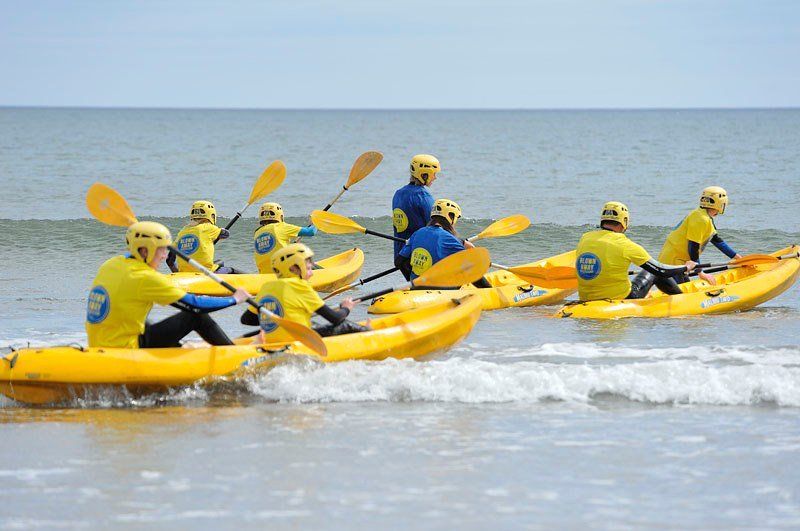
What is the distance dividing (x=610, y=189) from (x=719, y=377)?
3273 centimetres

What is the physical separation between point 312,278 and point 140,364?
7.42 m

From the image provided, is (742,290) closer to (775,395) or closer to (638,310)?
(638,310)

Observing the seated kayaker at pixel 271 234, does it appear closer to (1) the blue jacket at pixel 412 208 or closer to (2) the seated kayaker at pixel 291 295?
(1) the blue jacket at pixel 412 208

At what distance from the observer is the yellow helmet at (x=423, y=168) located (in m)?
14.3

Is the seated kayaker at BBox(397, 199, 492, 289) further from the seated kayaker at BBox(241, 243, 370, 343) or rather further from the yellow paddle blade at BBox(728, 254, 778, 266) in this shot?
the yellow paddle blade at BBox(728, 254, 778, 266)

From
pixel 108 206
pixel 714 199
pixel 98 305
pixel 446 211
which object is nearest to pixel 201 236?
pixel 446 211

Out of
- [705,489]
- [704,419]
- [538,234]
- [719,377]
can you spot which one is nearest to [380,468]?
[705,489]

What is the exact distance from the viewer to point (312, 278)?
16281 millimetres

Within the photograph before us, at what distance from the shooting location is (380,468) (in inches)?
282

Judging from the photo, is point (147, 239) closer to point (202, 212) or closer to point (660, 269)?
point (202, 212)

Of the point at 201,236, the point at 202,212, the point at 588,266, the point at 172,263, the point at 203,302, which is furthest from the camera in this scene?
the point at 172,263

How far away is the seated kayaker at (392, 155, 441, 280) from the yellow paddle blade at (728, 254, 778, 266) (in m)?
3.90

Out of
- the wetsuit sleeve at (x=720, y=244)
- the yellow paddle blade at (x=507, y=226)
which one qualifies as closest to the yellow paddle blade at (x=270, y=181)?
the yellow paddle blade at (x=507, y=226)

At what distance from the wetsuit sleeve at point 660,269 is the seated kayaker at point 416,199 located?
2.96 meters
